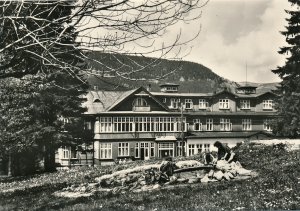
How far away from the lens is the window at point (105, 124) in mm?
51156

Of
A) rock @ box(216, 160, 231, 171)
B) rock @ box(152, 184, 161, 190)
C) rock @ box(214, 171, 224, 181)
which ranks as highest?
rock @ box(216, 160, 231, 171)

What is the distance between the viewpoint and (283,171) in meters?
15.3

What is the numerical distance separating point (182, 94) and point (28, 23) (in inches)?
2073

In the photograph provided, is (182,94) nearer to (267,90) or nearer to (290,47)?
(267,90)

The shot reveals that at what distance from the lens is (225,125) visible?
2427 inches

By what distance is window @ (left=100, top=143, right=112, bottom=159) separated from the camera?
165ft

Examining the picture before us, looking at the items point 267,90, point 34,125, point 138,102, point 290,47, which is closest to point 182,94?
point 138,102

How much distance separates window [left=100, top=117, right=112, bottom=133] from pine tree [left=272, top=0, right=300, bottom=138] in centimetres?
1941

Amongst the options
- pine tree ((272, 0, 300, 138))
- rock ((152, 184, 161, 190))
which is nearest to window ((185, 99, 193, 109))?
pine tree ((272, 0, 300, 138))

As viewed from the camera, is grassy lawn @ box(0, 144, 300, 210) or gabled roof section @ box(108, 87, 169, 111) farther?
gabled roof section @ box(108, 87, 169, 111)

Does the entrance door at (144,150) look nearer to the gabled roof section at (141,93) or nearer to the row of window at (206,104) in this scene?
the gabled roof section at (141,93)

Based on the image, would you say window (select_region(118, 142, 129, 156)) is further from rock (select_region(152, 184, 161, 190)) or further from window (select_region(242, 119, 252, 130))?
rock (select_region(152, 184, 161, 190))

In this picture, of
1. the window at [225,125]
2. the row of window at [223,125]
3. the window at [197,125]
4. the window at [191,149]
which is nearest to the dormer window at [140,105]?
the window at [191,149]

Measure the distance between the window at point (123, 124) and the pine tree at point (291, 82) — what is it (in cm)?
1830
